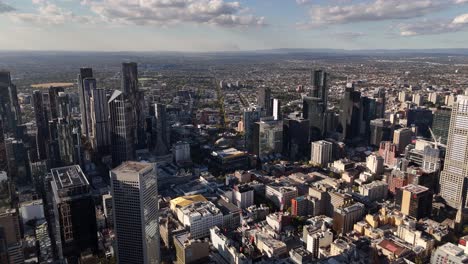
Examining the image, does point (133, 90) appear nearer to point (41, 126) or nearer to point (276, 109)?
point (41, 126)

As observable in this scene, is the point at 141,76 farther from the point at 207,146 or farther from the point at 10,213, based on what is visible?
the point at 10,213

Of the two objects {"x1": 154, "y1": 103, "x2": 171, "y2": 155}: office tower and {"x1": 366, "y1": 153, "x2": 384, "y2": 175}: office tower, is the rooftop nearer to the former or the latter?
{"x1": 154, "y1": 103, "x2": 171, "y2": 155}: office tower

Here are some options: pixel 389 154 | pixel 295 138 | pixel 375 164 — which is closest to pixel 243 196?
pixel 375 164

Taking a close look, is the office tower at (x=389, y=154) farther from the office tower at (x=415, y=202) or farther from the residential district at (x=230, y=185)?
the office tower at (x=415, y=202)

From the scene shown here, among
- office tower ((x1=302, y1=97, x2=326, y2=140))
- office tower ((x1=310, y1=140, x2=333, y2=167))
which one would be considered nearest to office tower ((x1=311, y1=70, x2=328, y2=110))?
office tower ((x1=302, y1=97, x2=326, y2=140))

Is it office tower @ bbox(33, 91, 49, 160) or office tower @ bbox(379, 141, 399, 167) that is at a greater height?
office tower @ bbox(33, 91, 49, 160)

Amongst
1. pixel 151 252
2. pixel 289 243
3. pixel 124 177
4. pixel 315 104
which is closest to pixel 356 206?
pixel 289 243

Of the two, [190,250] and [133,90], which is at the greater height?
[133,90]
